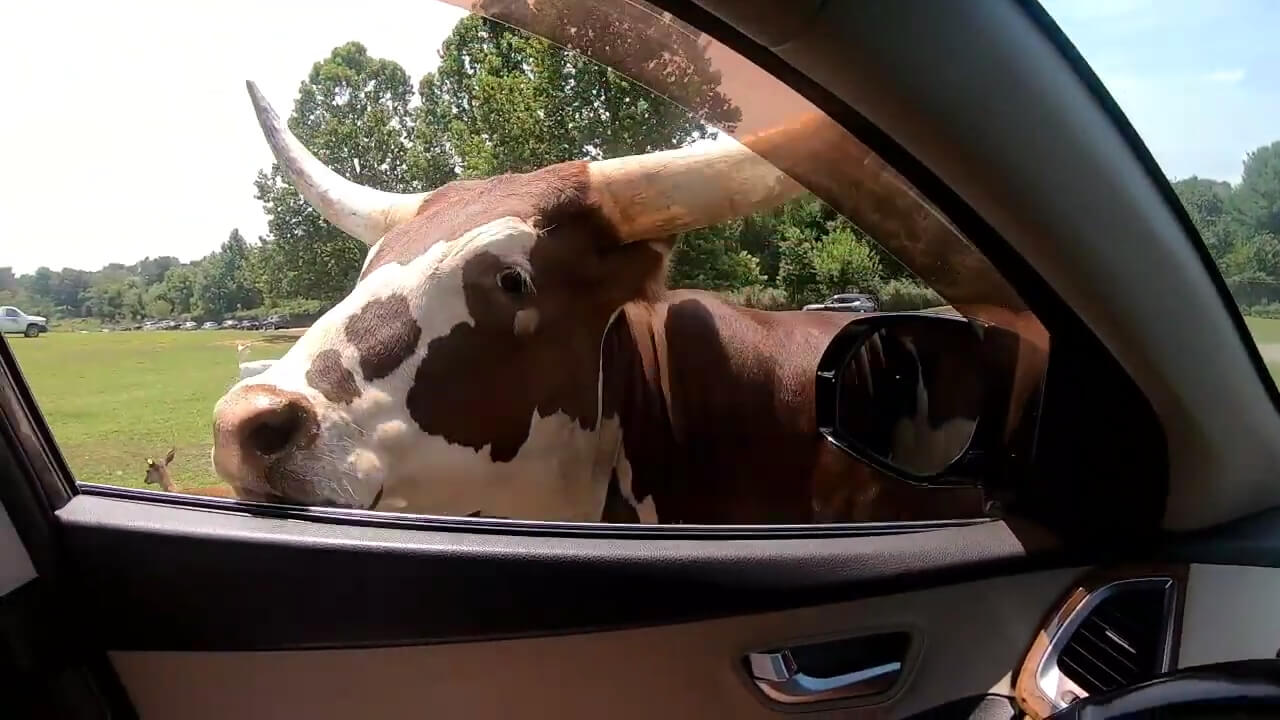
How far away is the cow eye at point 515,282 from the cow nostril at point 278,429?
592mm

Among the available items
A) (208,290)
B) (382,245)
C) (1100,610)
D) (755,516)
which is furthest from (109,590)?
(1100,610)

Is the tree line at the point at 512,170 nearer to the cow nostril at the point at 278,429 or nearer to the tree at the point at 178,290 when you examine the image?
the tree at the point at 178,290

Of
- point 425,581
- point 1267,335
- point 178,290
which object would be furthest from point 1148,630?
point 178,290

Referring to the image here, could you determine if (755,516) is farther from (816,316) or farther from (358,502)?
(358,502)

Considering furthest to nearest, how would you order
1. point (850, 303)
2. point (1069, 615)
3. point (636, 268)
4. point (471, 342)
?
point (636, 268) < point (471, 342) < point (850, 303) < point (1069, 615)

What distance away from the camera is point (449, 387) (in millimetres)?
2146

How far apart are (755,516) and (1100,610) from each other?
3.12ft

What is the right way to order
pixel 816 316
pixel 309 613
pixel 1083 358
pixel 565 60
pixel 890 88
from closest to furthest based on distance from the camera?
pixel 890 88 → pixel 1083 358 → pixel 309 613 → pixel 565 60 → pixel 816 316

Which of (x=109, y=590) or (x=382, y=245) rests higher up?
(x=382, y=245)

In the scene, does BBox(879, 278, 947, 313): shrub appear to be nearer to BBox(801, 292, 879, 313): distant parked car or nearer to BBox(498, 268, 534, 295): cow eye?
BBox(801, 292, 879, 313): distant parked car

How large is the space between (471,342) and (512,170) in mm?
471

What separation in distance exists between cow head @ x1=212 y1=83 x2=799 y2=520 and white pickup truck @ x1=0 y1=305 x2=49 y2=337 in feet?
1.12

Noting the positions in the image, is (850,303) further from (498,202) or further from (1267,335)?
(498,202)

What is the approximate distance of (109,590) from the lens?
158 centimetres
